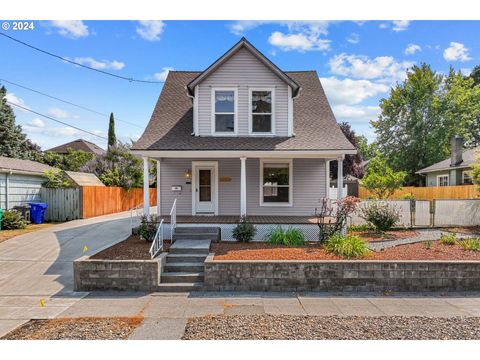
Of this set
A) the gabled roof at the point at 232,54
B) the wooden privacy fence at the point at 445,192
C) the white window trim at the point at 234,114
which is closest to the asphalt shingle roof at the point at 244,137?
the white window trim at the point at 234,114

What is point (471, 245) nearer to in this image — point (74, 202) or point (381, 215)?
point (381, 215)

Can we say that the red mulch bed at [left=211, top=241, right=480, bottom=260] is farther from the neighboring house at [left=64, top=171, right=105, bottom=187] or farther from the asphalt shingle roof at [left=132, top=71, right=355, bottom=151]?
the neighboring house at [left=64, top=171, right=105, bottom=187]

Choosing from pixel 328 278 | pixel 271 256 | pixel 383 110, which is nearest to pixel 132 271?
pixel 271 256

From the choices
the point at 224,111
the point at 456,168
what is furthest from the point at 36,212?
the point at 456,168

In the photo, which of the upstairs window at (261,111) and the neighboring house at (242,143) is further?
the upstairs window at (261,111)

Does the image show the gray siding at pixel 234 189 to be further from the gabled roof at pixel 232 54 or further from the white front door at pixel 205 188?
the gabled roof at pixel 232 54

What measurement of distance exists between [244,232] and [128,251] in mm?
3474

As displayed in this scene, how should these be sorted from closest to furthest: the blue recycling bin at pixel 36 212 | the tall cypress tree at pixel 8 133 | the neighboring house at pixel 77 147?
the blue recycling bin at pixel 36 212, the tall cypress tree at pixel 8 133, the neighboring house at pixel 77 147

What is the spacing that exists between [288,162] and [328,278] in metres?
6.57

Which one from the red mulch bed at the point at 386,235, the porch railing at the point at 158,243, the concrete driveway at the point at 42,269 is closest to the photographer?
the concrete driveway at the point at 42,269

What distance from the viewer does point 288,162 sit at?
1259 cm

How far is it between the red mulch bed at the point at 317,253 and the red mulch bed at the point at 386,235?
1702 millimetres

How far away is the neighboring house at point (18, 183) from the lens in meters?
14.3

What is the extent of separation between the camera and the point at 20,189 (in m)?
15.4
